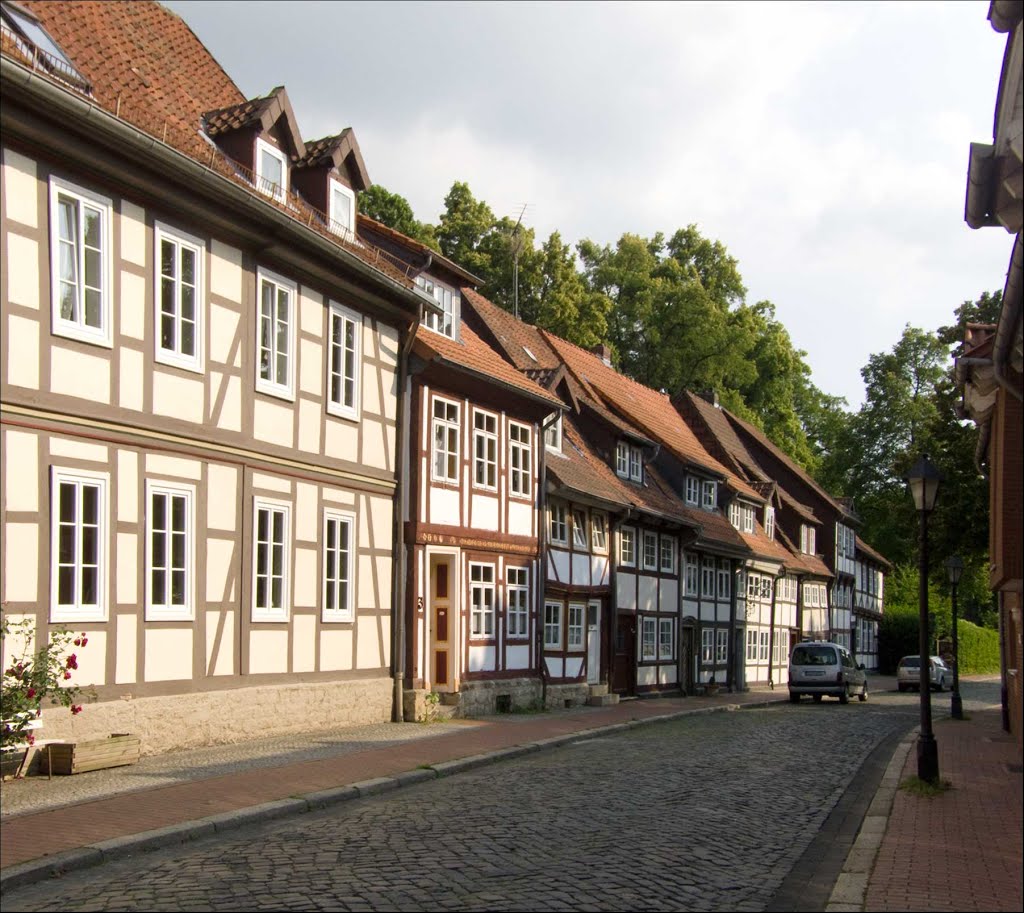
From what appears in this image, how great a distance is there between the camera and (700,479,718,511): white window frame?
44350mm

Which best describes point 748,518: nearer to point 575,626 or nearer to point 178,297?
point 575,626

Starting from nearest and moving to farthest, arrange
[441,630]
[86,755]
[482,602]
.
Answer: [86,755]
[441,630]
[482,602]

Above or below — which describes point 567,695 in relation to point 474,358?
below

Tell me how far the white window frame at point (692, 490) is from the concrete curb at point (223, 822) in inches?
956

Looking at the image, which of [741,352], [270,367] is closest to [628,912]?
[270,367]

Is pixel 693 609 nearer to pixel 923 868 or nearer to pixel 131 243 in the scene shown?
pixel 131 243

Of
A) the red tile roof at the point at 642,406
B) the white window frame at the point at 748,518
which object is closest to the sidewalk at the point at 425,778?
the red tile roof at the point at 642,406

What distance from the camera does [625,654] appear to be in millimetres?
34969

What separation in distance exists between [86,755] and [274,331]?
280 inches

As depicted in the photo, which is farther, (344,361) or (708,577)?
(708,577)

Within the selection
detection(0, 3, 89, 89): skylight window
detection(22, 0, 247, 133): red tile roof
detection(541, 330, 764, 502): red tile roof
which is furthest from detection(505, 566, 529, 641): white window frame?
detection(0, 3, 89, 89): skylight window

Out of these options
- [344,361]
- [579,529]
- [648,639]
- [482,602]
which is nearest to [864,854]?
[344,361]

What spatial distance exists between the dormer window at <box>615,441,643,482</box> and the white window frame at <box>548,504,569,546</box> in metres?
6.13

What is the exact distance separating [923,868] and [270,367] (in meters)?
12.0
